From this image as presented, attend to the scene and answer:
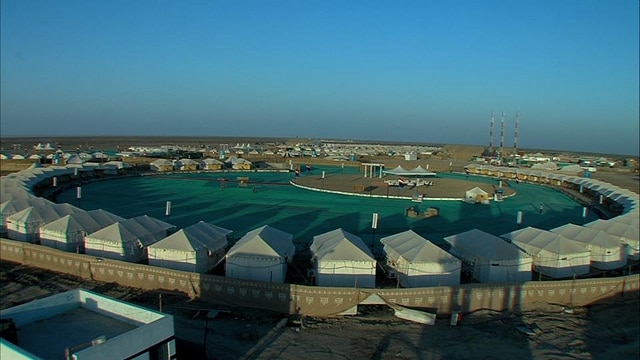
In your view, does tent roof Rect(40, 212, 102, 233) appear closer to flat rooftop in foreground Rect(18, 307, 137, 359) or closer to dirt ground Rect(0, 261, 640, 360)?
dirt ground Rect(0, 261, 640, 360)

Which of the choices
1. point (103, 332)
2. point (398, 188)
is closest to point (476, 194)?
point (398, 188)

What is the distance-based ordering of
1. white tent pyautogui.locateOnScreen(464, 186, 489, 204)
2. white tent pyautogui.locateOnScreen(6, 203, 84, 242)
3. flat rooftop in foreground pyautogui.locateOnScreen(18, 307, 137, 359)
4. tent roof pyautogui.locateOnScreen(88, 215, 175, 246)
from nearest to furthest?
flat rooftop in foreground pyautogui.locateOnScreen(18, 307, 137, 359)
tent roof pyautogui.locateOnScreen(88, 215, 175, 246)
white tent pyautogui.locateOnScreen(6, 203, 84, 242)
white tent pyautogui.locateOnScreen(464, 186, 489, 204)

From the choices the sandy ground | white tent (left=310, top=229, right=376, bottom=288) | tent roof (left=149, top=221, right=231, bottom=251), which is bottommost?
the sandy ground

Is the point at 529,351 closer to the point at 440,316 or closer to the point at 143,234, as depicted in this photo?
the point at 440,316

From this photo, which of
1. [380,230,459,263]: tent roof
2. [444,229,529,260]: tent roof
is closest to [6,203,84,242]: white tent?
[380,230,459,263]: tent roof

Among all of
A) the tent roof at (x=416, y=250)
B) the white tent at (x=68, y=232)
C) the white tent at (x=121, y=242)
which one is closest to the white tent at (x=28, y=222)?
the white tent at (x=68, y=232)

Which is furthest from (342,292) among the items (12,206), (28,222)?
(12,206)

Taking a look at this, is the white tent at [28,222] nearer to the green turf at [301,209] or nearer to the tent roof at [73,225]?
the tent roof at [73,225]
